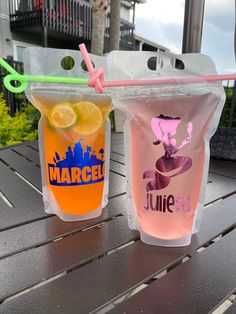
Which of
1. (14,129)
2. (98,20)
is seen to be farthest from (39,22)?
(14,129)

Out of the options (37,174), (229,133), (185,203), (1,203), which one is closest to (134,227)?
(185,203)

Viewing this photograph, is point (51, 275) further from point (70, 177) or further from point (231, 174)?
point (231, 174)

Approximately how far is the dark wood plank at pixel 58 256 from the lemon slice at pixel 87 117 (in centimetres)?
19

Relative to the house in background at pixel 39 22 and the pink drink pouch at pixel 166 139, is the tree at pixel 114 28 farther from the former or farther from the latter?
the pink drink pouch at pixel 166 139

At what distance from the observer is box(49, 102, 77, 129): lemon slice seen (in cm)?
52

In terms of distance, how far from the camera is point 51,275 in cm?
38

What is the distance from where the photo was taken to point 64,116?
20.5 inches

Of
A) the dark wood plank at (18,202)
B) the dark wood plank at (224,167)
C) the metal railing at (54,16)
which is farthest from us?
the metal railing at (54,16)

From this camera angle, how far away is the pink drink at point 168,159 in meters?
0.44

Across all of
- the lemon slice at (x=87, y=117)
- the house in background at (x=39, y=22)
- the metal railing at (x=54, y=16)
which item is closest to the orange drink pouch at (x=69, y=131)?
the lemon slice at (x=87, y=117)

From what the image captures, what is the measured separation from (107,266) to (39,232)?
0.17 metres

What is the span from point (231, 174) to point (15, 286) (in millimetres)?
731

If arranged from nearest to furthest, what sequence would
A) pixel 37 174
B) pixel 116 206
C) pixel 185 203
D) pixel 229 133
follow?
pixel 185 203
pixel 116 206
pixel 37 174
pixel 229 133

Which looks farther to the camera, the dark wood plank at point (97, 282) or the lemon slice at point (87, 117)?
the lemon slice at point (87, 117)
